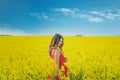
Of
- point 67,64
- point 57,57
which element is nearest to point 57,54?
point 57,57

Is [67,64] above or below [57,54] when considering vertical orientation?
below

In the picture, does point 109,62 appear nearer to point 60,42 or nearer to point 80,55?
point 80,55

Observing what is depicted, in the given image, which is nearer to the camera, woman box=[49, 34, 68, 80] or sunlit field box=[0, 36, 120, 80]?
woman box=[49, 34, 68, 80]

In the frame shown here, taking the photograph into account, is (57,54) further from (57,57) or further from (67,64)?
(67,64)

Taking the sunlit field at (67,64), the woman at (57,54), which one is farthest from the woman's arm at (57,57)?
the sunlit field at (67,64)

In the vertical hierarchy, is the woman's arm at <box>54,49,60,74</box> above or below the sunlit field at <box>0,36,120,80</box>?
above

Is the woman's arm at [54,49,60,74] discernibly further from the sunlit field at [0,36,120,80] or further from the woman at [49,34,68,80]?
the sunlit field at [0,36,120,80]

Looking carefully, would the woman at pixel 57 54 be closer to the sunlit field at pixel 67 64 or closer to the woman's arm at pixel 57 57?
the woman's arm at pixel 57 57

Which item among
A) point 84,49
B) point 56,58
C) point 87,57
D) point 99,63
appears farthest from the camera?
point 84,49

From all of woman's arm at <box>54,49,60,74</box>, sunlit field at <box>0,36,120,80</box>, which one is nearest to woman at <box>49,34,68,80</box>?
woman's arm at <box>54,49,60,74</box>

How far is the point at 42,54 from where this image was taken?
27.5ft

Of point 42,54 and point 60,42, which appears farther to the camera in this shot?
point 42,54

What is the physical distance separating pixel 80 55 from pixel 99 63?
1227 millimetres

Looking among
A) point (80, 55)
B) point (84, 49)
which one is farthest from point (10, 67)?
point (84, 49)
